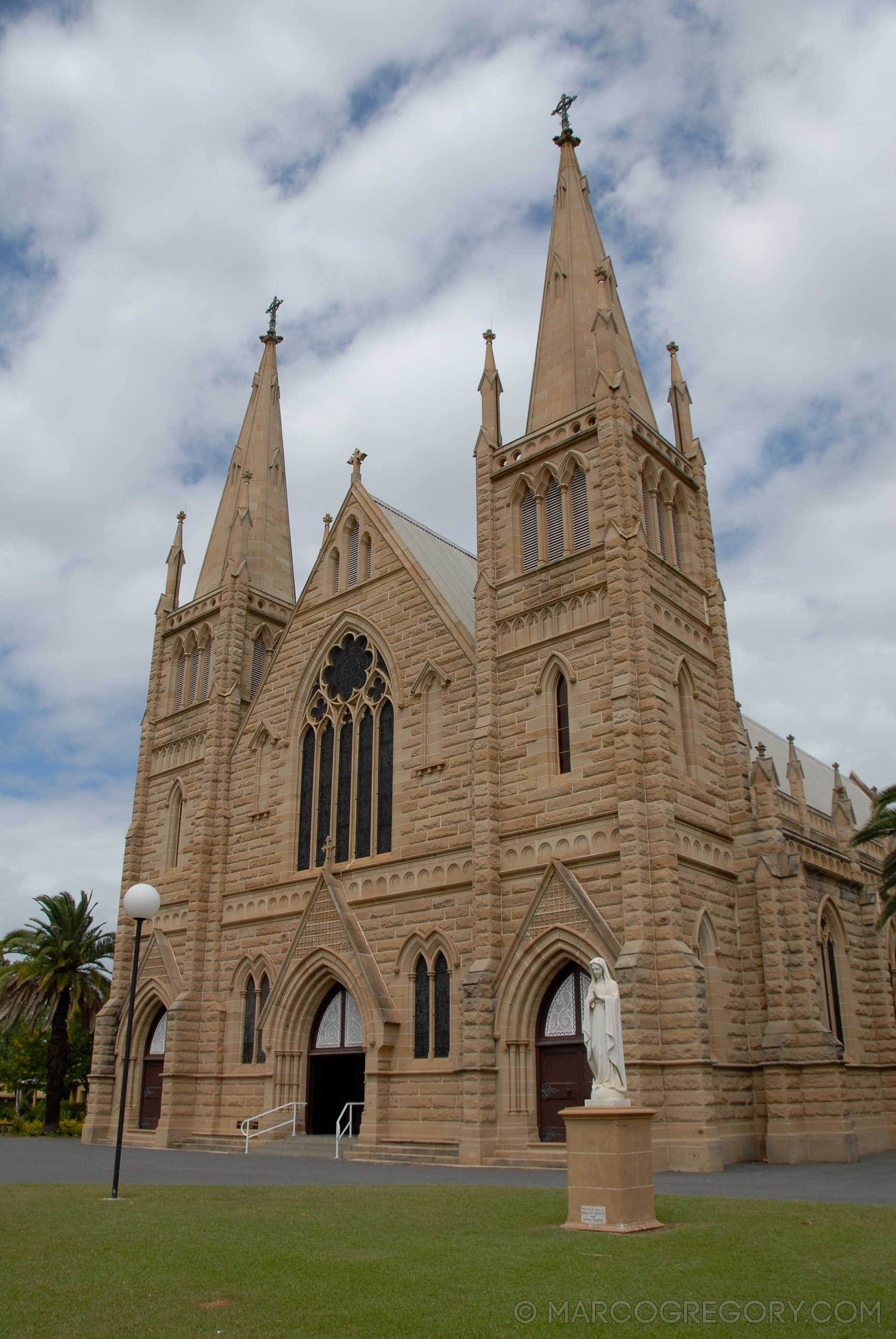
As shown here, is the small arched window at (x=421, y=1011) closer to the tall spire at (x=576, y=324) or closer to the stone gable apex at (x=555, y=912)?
the stone gable apex at (x=555, y=912)

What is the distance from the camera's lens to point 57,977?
37.1 metres

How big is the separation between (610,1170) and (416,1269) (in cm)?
286

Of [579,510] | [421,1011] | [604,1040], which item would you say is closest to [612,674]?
[579,510]

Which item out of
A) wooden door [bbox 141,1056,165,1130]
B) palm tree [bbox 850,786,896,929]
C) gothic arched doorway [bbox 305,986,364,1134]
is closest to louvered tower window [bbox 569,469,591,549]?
palm tree [bbox 850,786,896,929]

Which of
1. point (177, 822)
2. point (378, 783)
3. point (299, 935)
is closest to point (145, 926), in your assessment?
point (177, 822)

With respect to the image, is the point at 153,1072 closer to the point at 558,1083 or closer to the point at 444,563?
the point at 558,1083

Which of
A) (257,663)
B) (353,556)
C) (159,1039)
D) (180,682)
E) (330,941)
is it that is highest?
(353,556)

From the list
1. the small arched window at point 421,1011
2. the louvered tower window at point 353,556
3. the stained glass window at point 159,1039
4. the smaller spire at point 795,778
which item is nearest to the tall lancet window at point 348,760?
the louvered tower window at point 353,556

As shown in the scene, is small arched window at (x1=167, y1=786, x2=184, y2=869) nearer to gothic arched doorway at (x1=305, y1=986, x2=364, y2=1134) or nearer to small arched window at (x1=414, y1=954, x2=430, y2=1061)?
gothic arched doorway at (x1=305, y1=986, x2=364, y2=1134)

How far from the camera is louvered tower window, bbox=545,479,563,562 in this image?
983 inches

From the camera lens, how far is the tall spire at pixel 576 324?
85.8 feet

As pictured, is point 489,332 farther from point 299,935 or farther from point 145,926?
point 145,926

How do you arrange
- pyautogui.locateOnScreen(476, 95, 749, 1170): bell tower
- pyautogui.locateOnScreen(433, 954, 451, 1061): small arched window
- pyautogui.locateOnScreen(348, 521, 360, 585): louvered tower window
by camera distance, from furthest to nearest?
pyautogui.locateOnScreen(348, 521, 360, 585): louvered tower window < pyautogui.locateOnScreen(433, 954, 451, 1061): small arched window < pyautogui.locateOnScreen(476, 95, 749, 1170): bell tower

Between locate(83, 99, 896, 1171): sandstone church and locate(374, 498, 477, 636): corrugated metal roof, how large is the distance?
0.54ft
